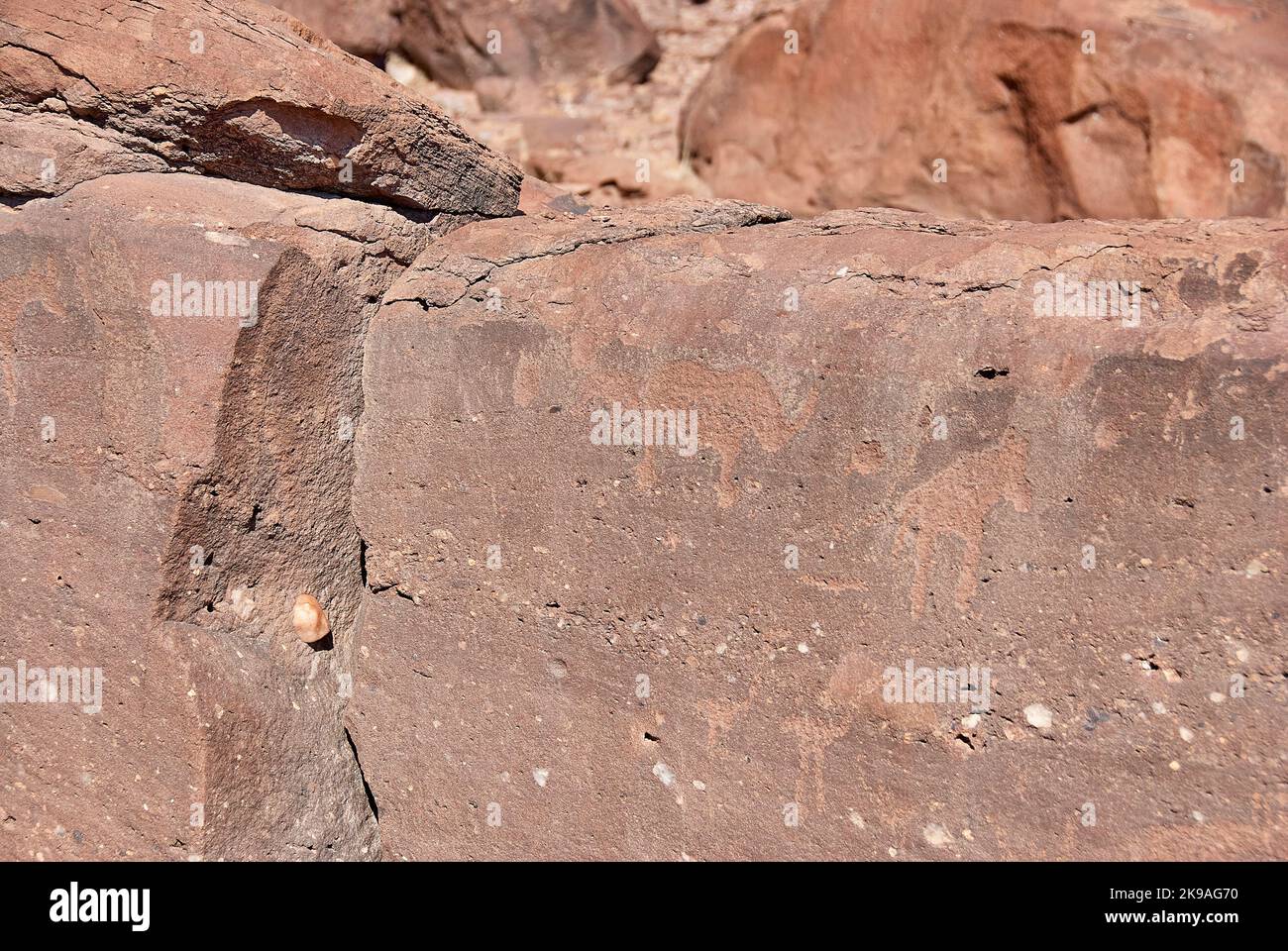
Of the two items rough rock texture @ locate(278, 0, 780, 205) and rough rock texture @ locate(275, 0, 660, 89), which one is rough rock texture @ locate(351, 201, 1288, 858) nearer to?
rough rock texture @ locate(278, 0, 780, 205)

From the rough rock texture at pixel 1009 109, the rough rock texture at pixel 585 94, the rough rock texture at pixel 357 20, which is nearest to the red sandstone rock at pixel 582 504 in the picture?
the rough rock texture at pixel 1009 109

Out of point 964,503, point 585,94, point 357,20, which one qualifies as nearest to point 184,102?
point 964,503

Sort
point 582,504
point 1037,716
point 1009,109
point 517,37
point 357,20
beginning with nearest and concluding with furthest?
point 1037,716 < point 582,504 < point 1009,109 < point 357,20 < point 517,37

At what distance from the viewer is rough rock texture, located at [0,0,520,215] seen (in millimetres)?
1950

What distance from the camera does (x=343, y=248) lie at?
6.68ft

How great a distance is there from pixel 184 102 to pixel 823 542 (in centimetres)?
150

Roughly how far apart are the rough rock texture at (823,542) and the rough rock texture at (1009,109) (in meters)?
2.04

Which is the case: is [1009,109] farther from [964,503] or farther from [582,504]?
[582,504]

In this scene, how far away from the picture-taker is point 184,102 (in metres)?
1.97

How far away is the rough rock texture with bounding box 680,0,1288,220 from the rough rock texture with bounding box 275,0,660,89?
100cm

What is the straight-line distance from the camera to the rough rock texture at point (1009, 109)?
334 cm

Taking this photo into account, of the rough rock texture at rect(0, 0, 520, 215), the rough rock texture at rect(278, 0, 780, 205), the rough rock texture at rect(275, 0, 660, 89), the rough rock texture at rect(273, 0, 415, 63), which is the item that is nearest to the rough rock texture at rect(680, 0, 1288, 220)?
the rough rock texture at rect(278, 0, 780, 205)

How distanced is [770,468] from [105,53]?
1.51 meters

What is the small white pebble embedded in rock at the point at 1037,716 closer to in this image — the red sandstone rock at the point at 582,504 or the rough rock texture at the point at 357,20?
the red sandstone rock at the point at 582,504
